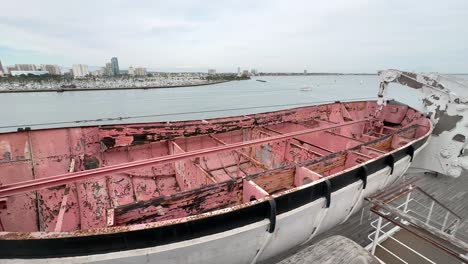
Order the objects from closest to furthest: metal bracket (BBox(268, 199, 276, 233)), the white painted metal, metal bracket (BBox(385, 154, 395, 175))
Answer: metal bracket (BBox(268, 199, 276, 233)) < metal bracket (BBox(385, 154, 395, 175)) < the white painted metal

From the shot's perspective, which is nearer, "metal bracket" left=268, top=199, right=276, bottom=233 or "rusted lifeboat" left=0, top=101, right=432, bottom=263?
"rusted lifeboat" left=0, top=101, right=432, bottom=263

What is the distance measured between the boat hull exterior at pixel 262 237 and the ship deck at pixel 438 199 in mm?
955

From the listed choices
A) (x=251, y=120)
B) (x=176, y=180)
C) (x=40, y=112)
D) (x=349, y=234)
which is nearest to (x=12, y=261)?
(x=176, y=180)

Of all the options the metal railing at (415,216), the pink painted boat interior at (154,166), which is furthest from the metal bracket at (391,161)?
the metal railing at (415,216)

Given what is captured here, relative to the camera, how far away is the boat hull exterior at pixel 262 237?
7.25 feet

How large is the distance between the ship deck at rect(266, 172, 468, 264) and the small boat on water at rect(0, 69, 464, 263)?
1561mm

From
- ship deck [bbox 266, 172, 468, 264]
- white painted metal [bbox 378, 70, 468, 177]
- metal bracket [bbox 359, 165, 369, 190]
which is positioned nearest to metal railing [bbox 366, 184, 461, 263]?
ship deck [bbox 266, 172, 468, 264]

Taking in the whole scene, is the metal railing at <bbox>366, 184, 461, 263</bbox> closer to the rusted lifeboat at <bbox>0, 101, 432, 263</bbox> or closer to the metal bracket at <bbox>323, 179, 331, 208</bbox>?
the rusted lifeboat at <bbox>0, 101, 432, 263</bbox>

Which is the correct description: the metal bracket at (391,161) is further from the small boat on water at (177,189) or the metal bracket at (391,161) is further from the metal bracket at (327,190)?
the metal bracket at (327,190)

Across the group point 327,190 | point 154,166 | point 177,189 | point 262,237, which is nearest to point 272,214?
point 262,237

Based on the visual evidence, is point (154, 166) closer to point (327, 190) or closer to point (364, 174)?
point (327, 190)

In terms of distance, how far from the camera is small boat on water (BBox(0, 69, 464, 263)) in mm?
2191

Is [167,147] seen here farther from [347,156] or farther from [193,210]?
[347,156]

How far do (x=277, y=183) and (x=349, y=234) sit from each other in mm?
3534
